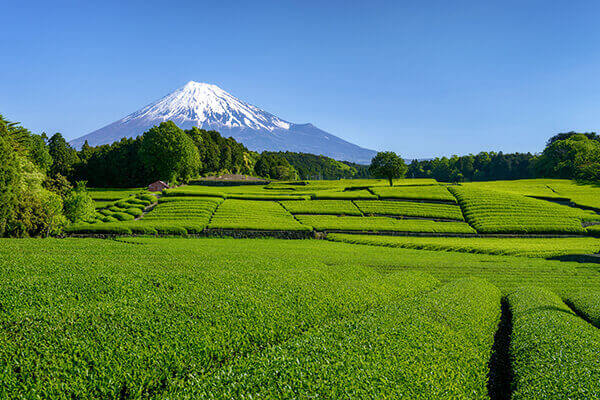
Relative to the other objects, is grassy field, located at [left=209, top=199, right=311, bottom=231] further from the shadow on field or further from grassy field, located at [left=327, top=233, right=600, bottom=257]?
the shadow on field

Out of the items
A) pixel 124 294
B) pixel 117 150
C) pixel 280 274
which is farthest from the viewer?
pixel 117 150

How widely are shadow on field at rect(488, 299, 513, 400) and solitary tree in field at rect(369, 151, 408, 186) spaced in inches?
2685

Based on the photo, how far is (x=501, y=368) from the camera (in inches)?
438

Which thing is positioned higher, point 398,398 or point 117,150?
point 117,150

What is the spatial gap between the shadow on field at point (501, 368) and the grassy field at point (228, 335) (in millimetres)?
635

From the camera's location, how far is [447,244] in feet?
130

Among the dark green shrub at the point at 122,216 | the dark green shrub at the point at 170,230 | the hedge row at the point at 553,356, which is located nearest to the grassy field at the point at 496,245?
the dark green shrub at the point at 170,230

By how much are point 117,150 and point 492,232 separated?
325 ft

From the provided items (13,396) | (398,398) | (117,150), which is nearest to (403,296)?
(398,398)

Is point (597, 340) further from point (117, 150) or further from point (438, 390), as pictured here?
point (117, 150)

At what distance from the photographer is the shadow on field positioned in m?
9.65

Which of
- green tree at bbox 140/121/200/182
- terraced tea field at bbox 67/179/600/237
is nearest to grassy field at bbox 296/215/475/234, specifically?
terraced tea field at bbox 67/179/600/237

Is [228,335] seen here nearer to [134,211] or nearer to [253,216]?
[253,216]

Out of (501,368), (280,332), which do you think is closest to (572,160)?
(501,368)
